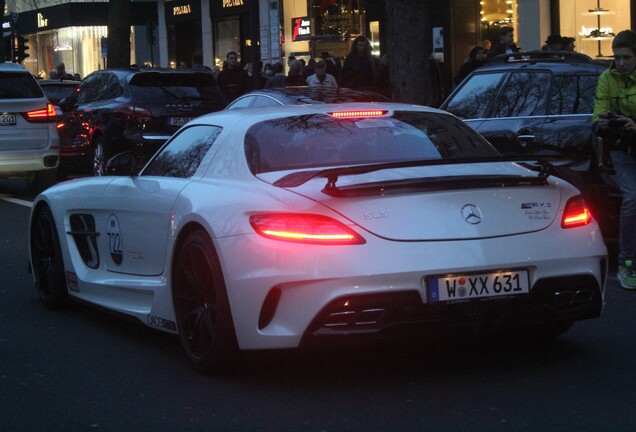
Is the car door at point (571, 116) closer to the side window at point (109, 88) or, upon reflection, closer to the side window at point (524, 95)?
the side window at point (524, 95)

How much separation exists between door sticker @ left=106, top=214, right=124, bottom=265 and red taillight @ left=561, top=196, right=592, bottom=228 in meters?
2.56

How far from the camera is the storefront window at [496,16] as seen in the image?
87.6 ft

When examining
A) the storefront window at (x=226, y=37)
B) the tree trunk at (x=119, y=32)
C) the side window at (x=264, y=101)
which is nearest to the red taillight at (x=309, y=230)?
the side window at (x=264, y=101)

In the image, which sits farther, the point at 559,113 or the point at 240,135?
the point at 559,113

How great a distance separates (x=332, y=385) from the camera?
583cm

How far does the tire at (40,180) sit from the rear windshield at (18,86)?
1.21 meters

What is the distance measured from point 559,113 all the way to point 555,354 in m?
4.34

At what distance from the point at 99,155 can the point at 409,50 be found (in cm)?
488

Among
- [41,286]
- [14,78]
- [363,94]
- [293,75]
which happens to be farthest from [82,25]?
[41,286]

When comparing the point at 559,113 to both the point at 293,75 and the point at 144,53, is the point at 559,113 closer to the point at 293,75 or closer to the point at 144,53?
the point at 293,75

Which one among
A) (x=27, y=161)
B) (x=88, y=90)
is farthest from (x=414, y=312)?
(x=88, y=90)

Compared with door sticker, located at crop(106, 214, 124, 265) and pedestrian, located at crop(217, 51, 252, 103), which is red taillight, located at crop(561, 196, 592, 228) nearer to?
door sticker, located at crop(106, 214, 124, 265)

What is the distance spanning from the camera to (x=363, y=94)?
43.4ft

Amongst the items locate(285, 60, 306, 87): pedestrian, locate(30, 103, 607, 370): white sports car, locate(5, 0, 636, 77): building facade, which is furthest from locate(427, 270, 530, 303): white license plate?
locate(285, 60, 306, 87): pedestrian
